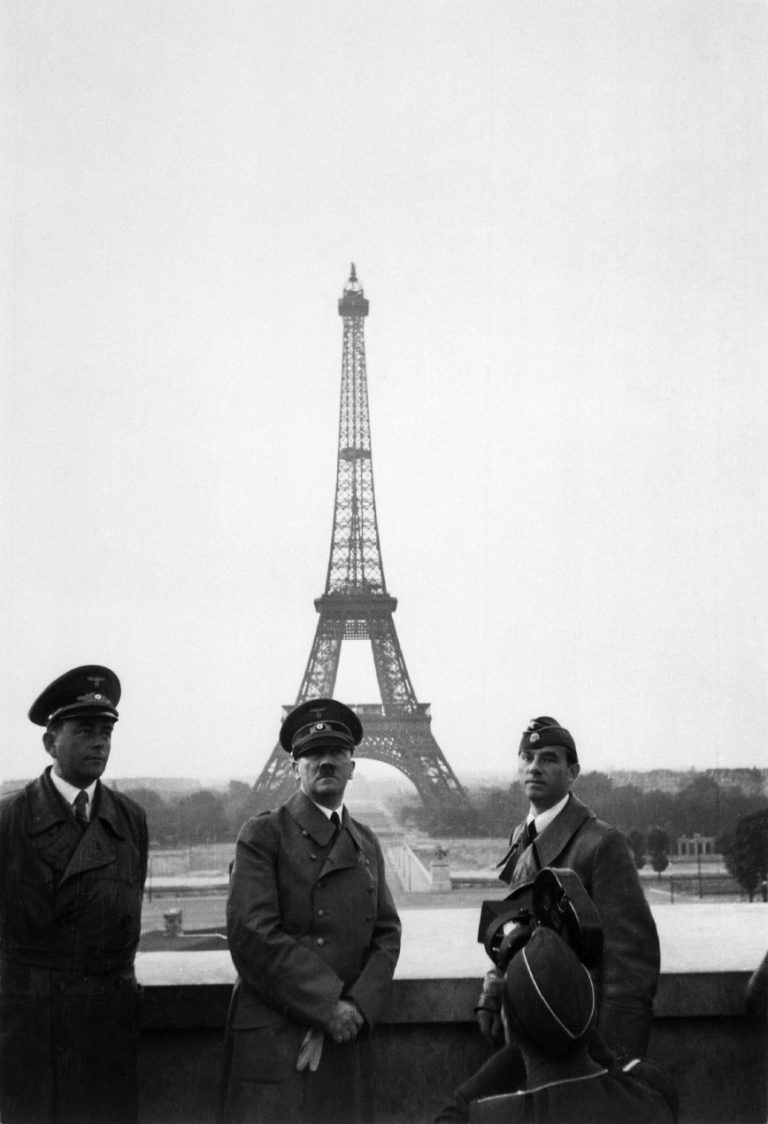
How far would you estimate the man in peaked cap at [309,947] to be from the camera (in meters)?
3.36

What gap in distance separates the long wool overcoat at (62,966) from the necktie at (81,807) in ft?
0.07

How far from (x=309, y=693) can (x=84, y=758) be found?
1609 cm

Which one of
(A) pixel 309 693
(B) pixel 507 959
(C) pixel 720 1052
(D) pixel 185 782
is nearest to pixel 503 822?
(A) pixel 309 693

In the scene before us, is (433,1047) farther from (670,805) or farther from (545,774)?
(670,805)

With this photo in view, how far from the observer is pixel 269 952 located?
336 cm

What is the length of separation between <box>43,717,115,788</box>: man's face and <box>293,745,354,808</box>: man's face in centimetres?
61

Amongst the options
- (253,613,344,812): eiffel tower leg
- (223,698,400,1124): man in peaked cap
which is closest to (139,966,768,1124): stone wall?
(223,698,400,1124): man in peaked cap

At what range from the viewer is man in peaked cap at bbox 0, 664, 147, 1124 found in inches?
137

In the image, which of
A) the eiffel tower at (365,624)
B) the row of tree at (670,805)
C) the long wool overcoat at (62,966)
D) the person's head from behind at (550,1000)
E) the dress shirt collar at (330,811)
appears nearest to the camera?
the person's head from behind at (550,1000)

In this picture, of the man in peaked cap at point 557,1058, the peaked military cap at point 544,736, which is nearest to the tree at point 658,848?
the peaked military cap at point 544,736

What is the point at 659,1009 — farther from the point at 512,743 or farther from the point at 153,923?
the point at 153,923

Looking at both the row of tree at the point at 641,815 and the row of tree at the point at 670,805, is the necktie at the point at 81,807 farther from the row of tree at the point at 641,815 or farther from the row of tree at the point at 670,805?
the row of tree at the point at 670,805

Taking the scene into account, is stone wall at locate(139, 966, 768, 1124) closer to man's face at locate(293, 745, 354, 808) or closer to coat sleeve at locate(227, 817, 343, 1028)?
coat sleeve at locate(227, 817, 343, 1028)

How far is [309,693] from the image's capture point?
Answer: 1966 centimetres
